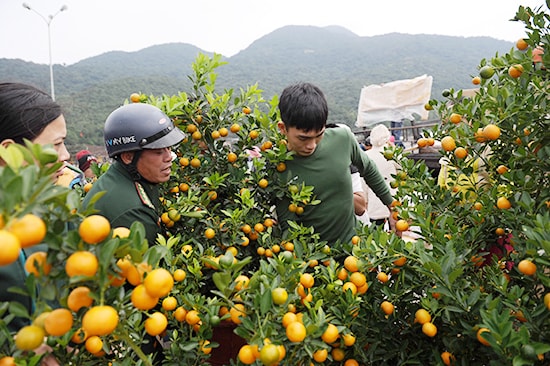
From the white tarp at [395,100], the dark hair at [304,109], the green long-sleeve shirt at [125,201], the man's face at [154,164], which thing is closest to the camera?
the green long-sleeve shirt at [125,201]

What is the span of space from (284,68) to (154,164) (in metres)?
72.0

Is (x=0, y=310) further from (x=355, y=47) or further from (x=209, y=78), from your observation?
(x=355, y=47)

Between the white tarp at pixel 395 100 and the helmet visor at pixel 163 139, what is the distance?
14127 millimetres

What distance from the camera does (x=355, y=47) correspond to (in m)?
90.2

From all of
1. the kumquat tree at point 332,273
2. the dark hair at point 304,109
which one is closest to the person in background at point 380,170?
the dark hair at point 304,109

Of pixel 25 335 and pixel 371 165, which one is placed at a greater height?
pixel 25 335

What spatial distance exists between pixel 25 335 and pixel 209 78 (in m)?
1.89

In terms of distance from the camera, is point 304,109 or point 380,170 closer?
point 304,109

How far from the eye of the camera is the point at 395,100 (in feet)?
51.1

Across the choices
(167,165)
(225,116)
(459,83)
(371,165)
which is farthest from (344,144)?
(459,83)

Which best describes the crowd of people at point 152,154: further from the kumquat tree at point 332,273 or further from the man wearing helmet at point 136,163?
the kumquat tree at point 332,273

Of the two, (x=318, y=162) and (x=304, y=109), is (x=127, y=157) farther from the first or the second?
(x=318, y=162)

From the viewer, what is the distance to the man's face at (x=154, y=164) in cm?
188

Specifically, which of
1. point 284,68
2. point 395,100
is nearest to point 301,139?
point 395,100
